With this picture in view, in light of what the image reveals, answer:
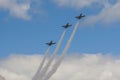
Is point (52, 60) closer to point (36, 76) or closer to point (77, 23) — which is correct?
point (36, 76)

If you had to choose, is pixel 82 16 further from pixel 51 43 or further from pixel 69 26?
pixel 51 43

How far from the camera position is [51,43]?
199500 millimetres

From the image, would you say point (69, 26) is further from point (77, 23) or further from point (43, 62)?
point (43, 62)

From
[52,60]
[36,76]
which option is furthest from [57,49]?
[36,76]

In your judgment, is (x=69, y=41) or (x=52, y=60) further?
(x=52, y=60)

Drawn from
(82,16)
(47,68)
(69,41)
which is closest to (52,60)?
(47,68)

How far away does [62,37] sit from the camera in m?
189

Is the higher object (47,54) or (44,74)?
Result: (47,54)

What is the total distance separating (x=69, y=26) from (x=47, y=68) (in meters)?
31.0

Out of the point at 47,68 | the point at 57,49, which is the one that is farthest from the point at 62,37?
the point at 47,68

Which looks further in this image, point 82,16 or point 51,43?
point 51,43

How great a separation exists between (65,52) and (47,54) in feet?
67.8

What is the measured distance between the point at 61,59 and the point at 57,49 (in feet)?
37.3

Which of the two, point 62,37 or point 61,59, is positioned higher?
point 62,37
